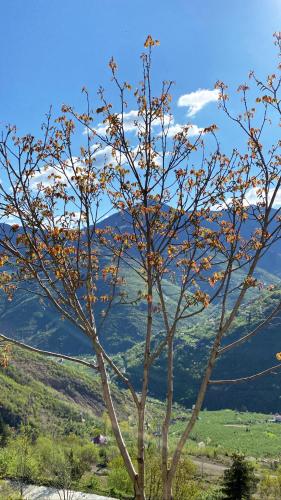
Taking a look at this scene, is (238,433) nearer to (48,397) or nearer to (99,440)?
(48,397)

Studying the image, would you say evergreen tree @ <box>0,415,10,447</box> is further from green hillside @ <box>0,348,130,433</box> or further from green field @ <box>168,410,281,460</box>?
green field @ <box>168,410,281,460</box>

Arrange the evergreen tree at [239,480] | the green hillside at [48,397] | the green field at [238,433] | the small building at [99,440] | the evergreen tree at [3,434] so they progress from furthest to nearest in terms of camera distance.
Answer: the green field at [238,433]
the green hillside at [48,397]
the small building at [99,440]
the evergreen tree at [3,434]
the evergreen tree at [239,480]

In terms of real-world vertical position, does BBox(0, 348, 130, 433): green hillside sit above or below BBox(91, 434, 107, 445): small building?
above

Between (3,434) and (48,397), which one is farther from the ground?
(3,434)

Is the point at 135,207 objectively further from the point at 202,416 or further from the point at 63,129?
the point at 202,416

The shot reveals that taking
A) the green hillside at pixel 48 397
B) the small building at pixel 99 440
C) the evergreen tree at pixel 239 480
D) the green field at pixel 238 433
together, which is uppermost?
the evergreen tree at pixel 239 480

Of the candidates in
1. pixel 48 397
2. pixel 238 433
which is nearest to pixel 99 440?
pixel 48 397

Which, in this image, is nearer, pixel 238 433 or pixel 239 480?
pixel 239 480

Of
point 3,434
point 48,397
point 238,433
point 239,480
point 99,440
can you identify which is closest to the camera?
point 239,480

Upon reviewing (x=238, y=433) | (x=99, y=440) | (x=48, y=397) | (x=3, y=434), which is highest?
(x=3, y=434)

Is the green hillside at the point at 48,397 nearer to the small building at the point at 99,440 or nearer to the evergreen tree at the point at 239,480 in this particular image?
the small building at the point at 99,440

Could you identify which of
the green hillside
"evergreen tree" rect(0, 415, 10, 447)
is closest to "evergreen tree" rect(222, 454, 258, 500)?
"evergreen tree" rect(0, 415, 10, 447)

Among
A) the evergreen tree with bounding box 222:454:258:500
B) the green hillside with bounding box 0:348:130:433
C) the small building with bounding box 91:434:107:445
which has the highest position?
the evergreen tree with bounding box 222:454:258:500

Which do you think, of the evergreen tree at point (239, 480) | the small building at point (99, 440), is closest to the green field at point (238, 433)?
the small building at point (99, 440)
